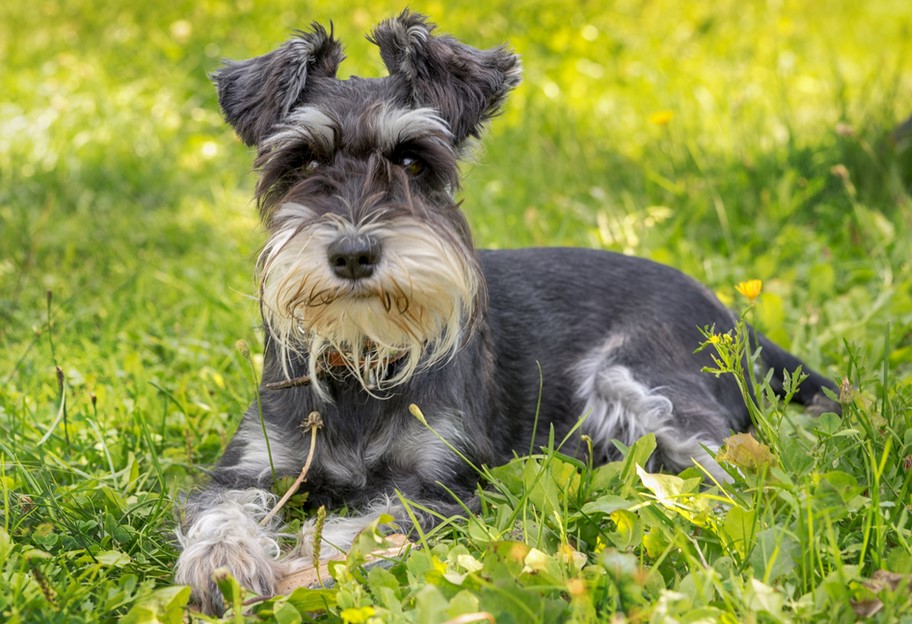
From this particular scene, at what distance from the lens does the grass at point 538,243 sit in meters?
2.50

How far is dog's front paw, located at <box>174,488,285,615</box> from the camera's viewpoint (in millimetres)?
2705

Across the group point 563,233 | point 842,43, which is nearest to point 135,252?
point 563,233

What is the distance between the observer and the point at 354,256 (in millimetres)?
2770

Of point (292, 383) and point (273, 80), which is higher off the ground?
point (273, 80)

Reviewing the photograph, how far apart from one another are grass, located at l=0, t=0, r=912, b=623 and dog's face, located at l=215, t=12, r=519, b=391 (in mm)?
452

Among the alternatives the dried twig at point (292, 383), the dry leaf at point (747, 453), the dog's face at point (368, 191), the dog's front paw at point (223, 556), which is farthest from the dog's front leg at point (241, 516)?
the dry leaf at point (747, 453)

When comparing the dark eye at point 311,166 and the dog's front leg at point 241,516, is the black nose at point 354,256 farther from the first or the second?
the dog's front leg at point 241,516

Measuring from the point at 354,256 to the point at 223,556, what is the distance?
3.06 feet

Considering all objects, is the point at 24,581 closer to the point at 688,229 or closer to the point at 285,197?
the point at 285,197

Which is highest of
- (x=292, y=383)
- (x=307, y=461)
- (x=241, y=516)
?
(x=292, y=383)

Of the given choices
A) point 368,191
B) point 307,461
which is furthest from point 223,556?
point 368,191

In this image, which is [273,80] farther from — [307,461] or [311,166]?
[307,461]

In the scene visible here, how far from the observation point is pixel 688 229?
19.1 feet

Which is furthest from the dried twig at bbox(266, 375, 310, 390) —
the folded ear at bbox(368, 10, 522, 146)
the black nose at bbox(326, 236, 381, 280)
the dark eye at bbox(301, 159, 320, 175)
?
the folded ear at bbox(368, 10, 522, 146)
